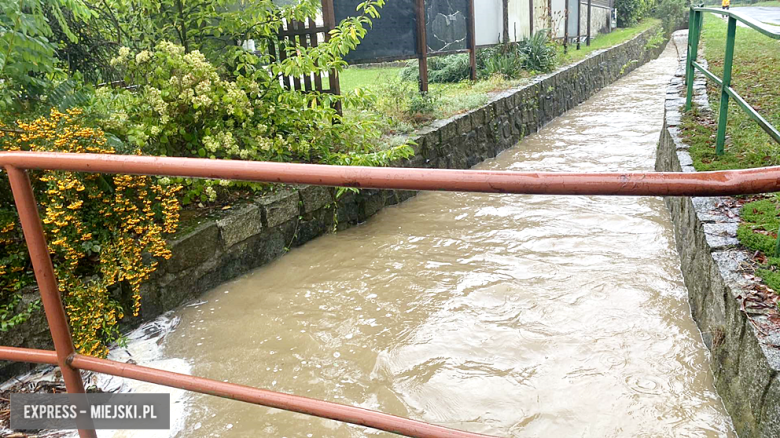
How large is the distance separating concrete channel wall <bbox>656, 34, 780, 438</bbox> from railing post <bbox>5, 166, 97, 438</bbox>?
7.37 ft

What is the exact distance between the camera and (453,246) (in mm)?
4820

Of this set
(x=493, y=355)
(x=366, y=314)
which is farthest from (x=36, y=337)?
(x=493, y=355)

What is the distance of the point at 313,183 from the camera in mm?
1210

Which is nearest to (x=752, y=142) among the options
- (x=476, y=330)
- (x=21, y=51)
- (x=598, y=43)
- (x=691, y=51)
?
(x=691, y=51)

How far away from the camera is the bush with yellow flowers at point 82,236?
9.60 feet

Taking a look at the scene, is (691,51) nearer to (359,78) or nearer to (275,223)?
(275,223)

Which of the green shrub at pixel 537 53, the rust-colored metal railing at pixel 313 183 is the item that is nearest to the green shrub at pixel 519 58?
the green shrub at pixel 537 53

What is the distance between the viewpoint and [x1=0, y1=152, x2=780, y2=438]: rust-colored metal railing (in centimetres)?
103

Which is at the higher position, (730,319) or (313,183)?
(313,183)

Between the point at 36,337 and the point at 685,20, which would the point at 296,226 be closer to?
the point at 36,337

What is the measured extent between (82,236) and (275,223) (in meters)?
1.61

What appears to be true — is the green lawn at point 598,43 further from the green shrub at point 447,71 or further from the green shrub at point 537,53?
the green shrub at point 447,71

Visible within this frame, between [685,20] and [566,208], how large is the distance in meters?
33.1

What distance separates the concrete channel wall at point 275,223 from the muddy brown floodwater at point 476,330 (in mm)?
134
